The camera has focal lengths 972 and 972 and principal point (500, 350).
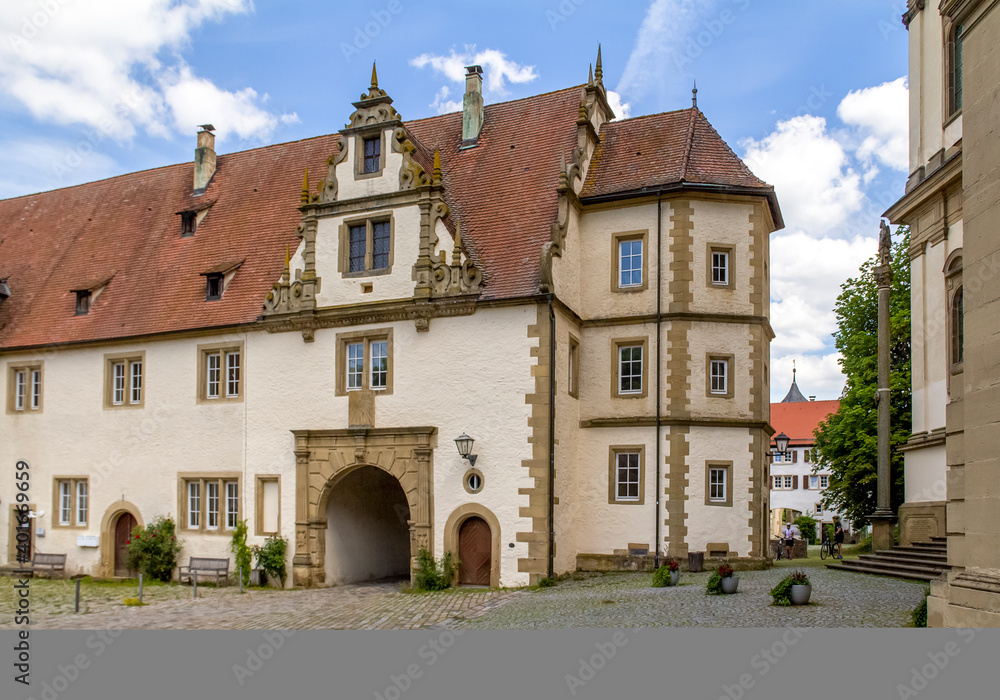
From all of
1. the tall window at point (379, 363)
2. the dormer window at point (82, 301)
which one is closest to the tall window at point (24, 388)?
the dormer window at point (82, 301)

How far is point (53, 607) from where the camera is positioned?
2072 centimetres

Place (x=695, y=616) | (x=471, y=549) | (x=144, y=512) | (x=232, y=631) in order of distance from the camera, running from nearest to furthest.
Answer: (x=695, y=616)
(x=232, y=631)
(x=471, y=549)
(x=144, y=512)

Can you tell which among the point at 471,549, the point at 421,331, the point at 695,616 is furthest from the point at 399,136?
the point at 695,616

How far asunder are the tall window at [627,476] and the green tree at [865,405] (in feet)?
38.5

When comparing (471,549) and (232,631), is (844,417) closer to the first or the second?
(471,549)

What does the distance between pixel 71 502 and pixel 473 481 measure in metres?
13.1

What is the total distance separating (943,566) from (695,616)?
6.57 metres

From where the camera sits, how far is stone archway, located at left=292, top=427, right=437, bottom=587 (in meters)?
22.5

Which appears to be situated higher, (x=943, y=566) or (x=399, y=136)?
(x=399, y=136)

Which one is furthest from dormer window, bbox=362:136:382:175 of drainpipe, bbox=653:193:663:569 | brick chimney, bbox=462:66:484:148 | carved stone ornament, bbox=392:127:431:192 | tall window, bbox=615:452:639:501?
tall window, bbox=615:452:639:501

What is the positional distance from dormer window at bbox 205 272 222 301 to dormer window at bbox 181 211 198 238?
10.7 feet

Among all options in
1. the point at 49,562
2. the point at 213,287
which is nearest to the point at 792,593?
the point at 213,287

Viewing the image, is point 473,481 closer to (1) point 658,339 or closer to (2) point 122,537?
(1) point 658,339

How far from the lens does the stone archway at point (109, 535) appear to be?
88.4 feet
